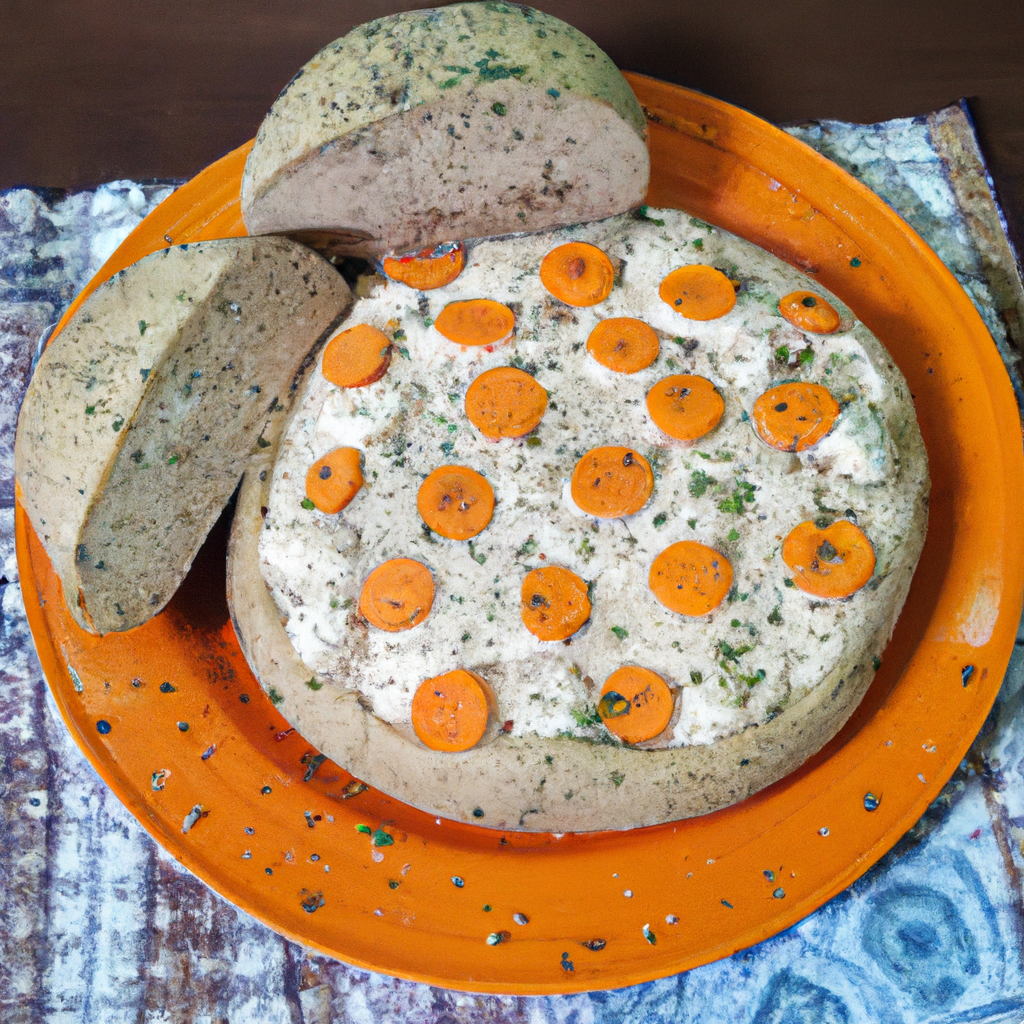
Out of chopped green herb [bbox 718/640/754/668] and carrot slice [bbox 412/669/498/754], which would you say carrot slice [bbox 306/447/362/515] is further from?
chopped green herb [bbox 718/640/754/668]

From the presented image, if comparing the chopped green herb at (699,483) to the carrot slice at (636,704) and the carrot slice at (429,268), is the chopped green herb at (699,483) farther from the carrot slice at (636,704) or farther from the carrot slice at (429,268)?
the carrot slice at (429,268)

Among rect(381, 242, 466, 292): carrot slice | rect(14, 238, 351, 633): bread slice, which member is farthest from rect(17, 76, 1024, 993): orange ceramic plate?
rect(381, 242, 466, 292): carrot slice

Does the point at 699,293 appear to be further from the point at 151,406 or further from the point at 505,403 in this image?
the point at 151,406

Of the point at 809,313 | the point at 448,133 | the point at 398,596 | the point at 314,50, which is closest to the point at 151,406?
the point at 398,596

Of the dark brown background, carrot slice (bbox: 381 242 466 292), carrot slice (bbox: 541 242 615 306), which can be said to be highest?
the dark brown background

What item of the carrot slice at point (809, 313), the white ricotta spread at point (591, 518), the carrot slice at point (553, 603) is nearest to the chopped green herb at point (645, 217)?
the white ricotta spread at point (591, 518)

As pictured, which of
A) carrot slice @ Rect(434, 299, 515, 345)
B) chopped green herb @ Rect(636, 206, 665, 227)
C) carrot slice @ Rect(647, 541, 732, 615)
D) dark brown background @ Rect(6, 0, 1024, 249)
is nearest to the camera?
carrot slice @ Rect(647, 541, 732, 615)
